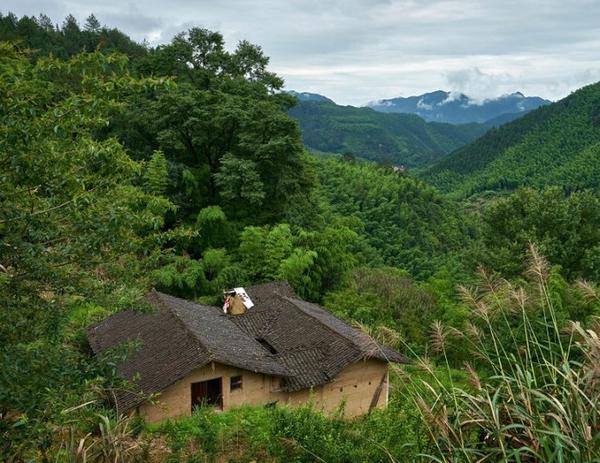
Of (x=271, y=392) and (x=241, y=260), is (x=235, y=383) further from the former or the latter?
(x=241, y=260)

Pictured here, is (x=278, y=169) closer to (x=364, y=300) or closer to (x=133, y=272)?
(x=364, y=300)

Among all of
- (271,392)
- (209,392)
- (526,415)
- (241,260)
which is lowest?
(271,392)

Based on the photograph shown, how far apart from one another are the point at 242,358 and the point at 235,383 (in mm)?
601

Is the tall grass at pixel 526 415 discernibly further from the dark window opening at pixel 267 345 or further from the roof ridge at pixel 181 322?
the dark window opening at pixel 267 345

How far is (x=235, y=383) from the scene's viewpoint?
13539mm

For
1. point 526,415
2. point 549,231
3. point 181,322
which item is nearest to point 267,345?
point 181,322

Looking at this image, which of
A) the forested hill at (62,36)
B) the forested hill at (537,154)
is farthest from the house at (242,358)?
the forested hill at (537,154)

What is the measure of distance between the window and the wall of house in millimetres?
72

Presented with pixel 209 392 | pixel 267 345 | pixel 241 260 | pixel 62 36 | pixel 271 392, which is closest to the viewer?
pixel 209 392

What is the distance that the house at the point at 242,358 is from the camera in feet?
41.6

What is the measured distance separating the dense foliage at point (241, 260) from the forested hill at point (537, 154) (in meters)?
41.8

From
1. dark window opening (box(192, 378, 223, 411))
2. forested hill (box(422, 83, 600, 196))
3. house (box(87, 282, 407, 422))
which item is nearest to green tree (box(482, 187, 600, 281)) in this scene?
house (box(87, 282, 407, 422))

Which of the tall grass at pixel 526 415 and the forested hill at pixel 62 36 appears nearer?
the tall grass at pixel 526 415

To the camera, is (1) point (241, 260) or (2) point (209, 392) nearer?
(2) point (209, 392)
